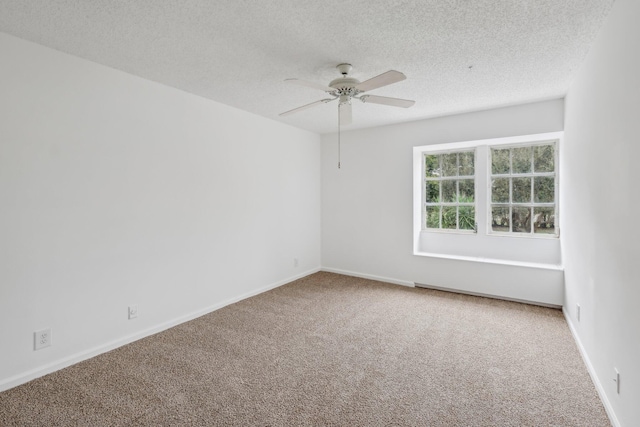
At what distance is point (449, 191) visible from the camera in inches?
183

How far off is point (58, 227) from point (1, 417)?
1217 millimetres

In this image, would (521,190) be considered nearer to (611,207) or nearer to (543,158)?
(543,158)

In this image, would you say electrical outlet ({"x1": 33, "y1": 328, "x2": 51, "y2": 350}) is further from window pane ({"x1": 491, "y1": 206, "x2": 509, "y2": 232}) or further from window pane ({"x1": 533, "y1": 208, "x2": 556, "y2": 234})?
window pane ({"x1": 533, "y1": 208, "x2": 556, "y2": 234})

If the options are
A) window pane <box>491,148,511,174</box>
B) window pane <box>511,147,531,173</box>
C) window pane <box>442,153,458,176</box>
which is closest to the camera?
window pane <box>511,147,531,173</box>

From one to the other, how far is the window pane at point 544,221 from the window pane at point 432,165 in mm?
1361

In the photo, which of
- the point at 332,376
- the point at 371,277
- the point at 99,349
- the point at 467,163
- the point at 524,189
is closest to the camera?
the point at 332,376

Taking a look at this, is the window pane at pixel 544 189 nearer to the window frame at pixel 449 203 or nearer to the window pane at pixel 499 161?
the window pane at pixel 499 161

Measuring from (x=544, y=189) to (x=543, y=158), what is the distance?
1.29ft

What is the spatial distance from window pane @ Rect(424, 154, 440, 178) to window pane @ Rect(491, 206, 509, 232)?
0.94 meters

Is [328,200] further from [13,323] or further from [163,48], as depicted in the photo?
[13,323]

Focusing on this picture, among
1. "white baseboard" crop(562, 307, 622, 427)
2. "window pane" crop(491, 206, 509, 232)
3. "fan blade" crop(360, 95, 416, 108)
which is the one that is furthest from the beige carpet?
"fan blade" crop(360, 95, 416, 108)

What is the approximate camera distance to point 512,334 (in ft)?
9.80

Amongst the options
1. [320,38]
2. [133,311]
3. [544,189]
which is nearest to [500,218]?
A: [544,189]

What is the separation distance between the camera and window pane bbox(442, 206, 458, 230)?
15.1 feet
